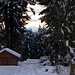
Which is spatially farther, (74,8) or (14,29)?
(14,29)

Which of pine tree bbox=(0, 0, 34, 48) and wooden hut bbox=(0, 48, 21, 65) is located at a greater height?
pine tree bbox=(0, 0, 34, 48)

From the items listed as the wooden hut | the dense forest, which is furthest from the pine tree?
the wooden hut

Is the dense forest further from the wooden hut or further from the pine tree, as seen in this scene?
the wooden hut

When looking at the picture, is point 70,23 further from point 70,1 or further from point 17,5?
point 17,5

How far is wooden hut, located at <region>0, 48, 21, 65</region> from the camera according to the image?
1138 inches

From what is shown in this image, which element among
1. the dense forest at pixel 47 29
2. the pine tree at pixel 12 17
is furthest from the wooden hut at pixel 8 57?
the pine tree at pixel 12 17

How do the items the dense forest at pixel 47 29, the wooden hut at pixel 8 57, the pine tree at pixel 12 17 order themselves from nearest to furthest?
the dense forest at pixel 47 29
the wooden hut at pixel 8 57
the pine tree at pixel 12 17

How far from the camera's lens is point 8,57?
29.4 meters

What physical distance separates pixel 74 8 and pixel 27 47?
61850mm

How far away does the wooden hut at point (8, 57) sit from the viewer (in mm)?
28906

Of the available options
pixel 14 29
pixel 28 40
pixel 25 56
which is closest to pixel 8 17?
pixel 14 29

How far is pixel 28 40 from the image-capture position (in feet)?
257

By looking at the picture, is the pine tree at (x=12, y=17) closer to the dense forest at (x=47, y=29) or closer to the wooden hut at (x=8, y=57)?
the dense forest at (x=47, y=29)

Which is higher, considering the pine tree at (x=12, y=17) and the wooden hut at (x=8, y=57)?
the pine tree at (x=12, y=17)
